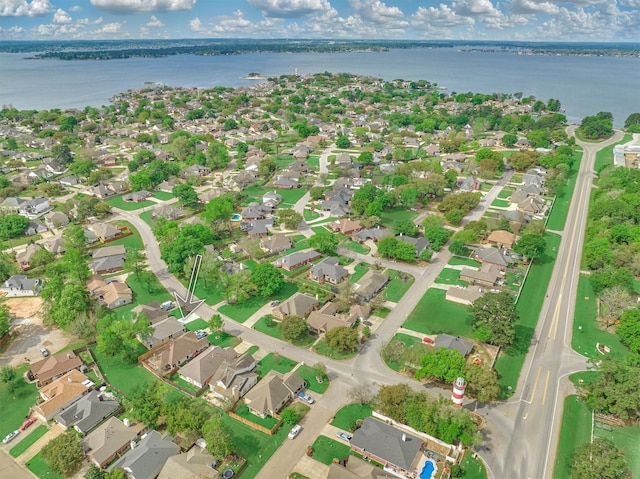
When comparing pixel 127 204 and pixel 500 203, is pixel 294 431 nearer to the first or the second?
pixel 500 203

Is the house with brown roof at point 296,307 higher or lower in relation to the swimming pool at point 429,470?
higher

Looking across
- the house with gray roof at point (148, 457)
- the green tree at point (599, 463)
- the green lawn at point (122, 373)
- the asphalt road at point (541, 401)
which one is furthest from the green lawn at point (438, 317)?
the green lawn at point (122, 373)

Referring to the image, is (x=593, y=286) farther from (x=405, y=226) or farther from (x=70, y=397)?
(x=70, y=397)

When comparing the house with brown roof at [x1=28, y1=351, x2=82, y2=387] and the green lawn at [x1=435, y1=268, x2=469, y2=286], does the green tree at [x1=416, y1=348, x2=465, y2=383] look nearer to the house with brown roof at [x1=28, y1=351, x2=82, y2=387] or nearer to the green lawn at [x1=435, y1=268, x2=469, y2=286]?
the green lawn at [x1=435, y1=268, x2=469, y2=286]

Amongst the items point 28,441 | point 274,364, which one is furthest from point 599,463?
point 28,441

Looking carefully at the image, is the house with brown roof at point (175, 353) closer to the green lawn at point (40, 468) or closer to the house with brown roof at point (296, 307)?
the house with brown roof at point (296, 307)
